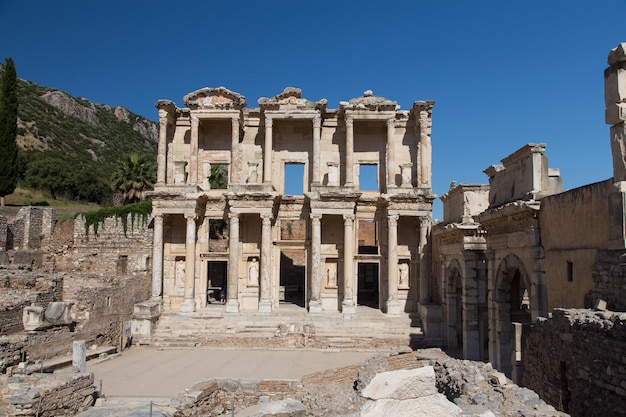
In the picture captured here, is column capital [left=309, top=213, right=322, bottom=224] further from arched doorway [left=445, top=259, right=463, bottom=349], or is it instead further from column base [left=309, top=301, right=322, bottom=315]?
arched doorway [left=445, top=259, right=463, bottom=349]

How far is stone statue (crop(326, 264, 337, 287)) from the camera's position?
26.2 metres

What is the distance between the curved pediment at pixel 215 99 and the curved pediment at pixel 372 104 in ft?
17.5

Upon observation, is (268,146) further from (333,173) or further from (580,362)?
(580,362)

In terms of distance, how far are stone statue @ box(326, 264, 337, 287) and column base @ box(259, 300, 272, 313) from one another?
3576mm

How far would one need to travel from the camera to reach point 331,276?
26.3m

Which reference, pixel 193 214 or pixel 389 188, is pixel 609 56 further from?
pixel 193 214

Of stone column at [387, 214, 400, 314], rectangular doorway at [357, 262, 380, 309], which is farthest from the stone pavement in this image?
rectangular doorway at [357, 262, 380, 309]

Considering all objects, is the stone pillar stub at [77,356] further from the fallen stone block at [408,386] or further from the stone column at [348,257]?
the stone column at [348,257]

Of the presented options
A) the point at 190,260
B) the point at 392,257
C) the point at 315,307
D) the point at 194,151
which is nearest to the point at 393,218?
the point at 392,257

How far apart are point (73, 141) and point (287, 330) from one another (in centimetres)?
5887

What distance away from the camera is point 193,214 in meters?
24.8

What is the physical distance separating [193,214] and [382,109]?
10.8 metres

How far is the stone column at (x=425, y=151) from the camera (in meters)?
25.6

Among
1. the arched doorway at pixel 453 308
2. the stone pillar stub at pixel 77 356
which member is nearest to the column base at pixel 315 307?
the arched doorway at pixel 453 308
